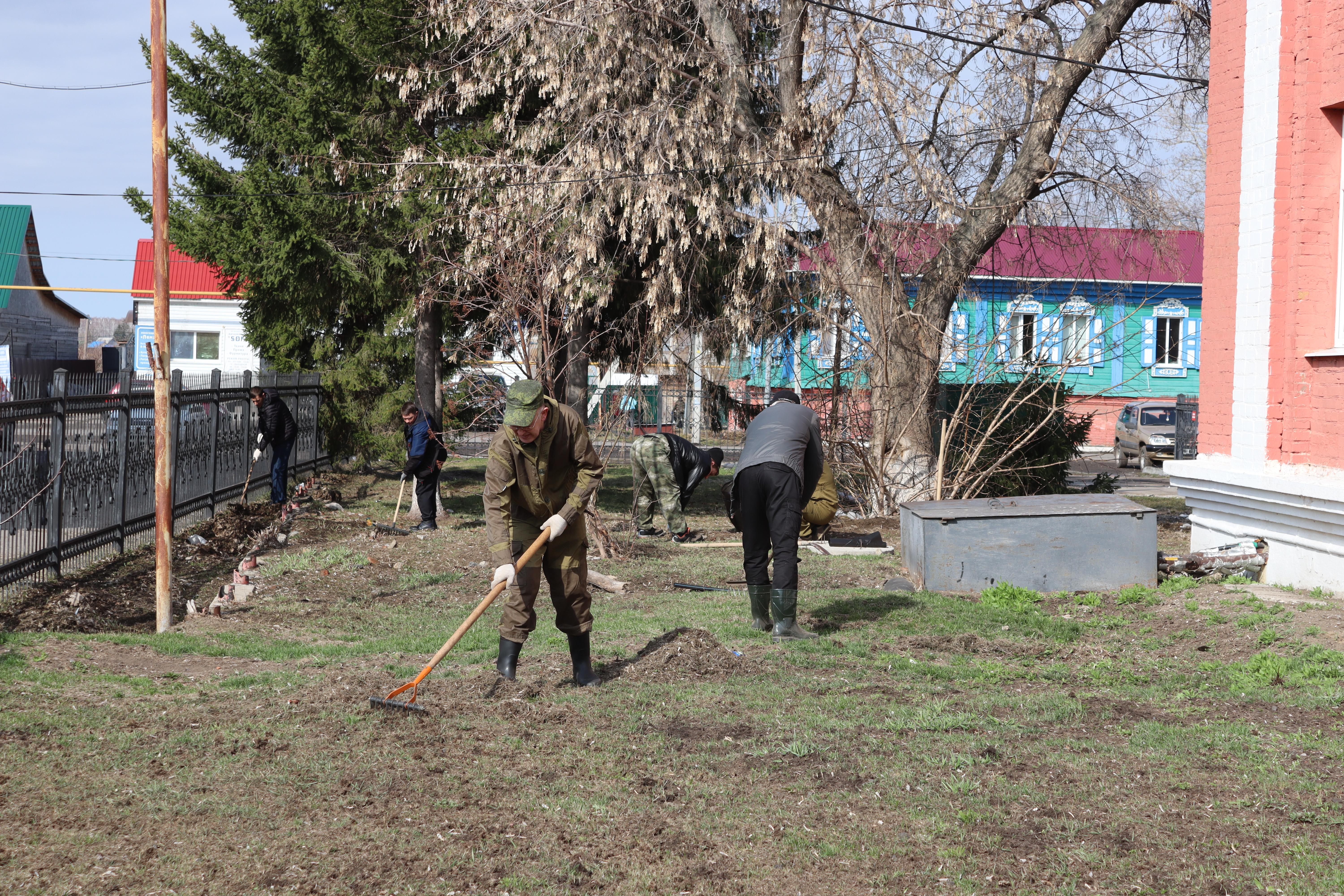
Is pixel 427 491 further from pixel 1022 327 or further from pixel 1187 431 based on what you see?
pixel 1187 431

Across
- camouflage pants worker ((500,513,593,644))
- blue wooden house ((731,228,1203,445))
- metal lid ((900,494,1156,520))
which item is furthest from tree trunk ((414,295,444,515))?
camouflage pants worker ((500,513,593,644))

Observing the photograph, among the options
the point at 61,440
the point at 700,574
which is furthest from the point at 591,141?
the point at 61,440

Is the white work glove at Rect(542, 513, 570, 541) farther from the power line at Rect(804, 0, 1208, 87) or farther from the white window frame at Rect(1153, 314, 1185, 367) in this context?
the white window frame at Rect(1153, 314, 1185, 367)

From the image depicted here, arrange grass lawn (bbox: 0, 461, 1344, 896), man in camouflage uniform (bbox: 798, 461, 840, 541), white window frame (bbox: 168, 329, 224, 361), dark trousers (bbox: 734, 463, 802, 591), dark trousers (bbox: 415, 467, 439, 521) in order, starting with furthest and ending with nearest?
white window frame (bbox: 168, 329, 224, 361), dark trousers (bbox: 415, 467, 439, 521), man in camouflage uniform (bbox: 798, 461, 840, 541), dark trousers (bbox: 734, 463, 802, 591), grass lawn (bbox: 0, 461, 1344, 896)

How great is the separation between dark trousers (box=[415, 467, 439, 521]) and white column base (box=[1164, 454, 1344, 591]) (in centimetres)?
898

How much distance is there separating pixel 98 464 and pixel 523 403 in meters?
7.48

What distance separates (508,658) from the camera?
6340 millimetres

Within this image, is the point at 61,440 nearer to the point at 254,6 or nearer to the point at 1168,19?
the point at 254,6

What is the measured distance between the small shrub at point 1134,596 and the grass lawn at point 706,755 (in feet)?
0.09

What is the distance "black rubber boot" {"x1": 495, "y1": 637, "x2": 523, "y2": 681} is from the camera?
6.31m

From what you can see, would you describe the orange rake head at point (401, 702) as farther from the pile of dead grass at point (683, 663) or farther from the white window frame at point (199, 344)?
the white window frame at point (199, 344)

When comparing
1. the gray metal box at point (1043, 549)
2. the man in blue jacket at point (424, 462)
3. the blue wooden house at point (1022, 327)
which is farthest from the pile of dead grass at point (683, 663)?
the man in blue jacket at point (424, 462)

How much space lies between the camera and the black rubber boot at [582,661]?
629 centimetres

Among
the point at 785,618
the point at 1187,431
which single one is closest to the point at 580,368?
the point at 785,618
